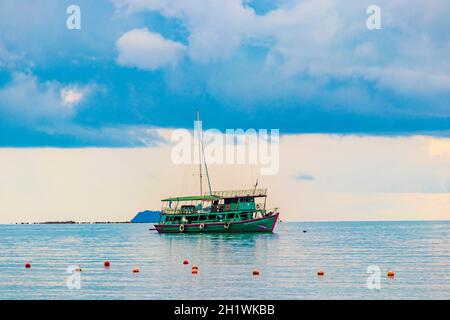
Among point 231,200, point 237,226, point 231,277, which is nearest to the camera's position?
point 231,277

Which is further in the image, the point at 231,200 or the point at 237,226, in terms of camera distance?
the point at 237,226

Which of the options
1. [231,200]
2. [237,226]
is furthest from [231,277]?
[237,226]

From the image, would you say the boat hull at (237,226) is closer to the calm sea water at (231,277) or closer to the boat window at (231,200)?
the boat window at (231,200)

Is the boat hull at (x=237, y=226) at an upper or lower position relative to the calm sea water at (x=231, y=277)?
upper

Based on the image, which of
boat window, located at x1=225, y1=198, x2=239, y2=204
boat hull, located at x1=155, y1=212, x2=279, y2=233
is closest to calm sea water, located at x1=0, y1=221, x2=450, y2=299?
boat window, located at x1=225, y1=198, x2=239, y2=204

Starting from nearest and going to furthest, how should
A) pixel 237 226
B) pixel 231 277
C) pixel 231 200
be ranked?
pixel 231 277, pixel 231 200, pixel 237 226

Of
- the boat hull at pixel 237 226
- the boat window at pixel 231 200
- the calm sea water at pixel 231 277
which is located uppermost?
the boat window at pixel 231 200

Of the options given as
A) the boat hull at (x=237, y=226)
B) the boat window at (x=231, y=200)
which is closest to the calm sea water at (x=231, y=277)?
the boat window at (x=231, y=200)

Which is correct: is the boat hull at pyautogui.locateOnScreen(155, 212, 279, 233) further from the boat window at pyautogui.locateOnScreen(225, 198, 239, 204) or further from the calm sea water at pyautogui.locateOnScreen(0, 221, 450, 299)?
the calm sea water at pyautogui.locateOnScreen(0, 221, 450, 299)

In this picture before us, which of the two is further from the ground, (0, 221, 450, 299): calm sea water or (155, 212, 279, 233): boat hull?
(155, 212, 279, 233): boat hull

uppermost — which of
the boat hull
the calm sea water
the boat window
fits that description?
the boat window

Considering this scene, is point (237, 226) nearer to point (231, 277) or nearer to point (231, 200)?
point (231, 200)
